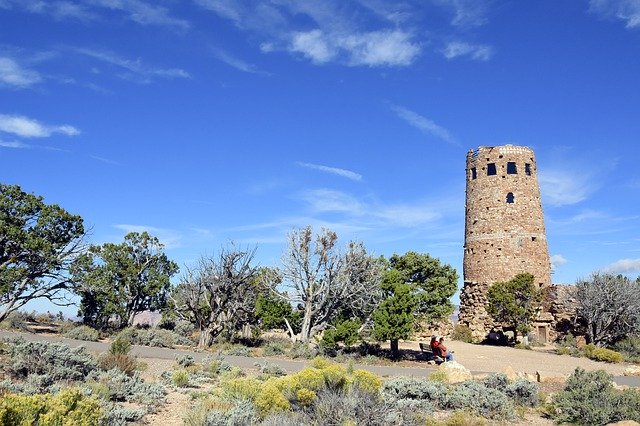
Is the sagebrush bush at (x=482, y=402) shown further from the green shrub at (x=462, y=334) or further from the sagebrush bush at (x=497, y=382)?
the green shrub at (x=462, y=334)

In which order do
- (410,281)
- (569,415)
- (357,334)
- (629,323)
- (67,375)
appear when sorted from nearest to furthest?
(569,415)
(67,375)
(357,334)
(629,323)
(410,281)

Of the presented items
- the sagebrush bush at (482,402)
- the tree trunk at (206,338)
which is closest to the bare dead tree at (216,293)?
the tree trunk at (206,338)

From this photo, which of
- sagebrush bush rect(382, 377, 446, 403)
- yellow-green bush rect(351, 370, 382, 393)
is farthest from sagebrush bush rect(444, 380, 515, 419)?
yellow-green bush rect(351, 370, 382, 393)

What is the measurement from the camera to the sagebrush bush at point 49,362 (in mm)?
11594

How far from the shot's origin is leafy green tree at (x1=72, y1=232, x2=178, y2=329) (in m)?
31.6

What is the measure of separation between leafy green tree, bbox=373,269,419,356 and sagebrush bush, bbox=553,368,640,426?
10.7m

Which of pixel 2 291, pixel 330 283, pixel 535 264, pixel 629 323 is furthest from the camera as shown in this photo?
pixel 535 264

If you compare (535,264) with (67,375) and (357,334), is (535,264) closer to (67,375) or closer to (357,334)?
(357,334)

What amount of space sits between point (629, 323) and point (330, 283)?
19207 millimetres

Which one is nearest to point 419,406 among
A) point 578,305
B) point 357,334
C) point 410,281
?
point 357,334

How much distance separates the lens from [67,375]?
37.9ft

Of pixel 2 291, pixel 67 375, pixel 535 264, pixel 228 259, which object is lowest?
pixel 67 375

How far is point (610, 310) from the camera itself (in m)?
29.2

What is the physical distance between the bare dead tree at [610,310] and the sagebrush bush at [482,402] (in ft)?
72.4
